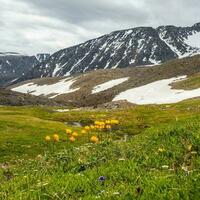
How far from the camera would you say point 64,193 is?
9.86 meters

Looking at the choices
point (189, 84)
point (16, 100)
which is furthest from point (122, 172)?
point (16, 100)

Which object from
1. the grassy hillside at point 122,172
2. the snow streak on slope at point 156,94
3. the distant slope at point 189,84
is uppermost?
the grassy hillside at point 122,172

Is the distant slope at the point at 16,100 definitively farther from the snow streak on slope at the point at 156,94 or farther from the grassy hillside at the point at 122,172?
the grassy hillside at the point at 122,172

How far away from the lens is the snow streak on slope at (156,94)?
155m

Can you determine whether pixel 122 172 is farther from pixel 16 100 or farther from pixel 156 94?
pixel 16 100

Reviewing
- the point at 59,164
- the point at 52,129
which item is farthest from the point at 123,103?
the point at 59,164

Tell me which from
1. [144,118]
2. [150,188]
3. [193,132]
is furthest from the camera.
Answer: [144,118]

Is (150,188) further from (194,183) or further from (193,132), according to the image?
(193,132)

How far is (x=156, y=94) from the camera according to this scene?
177375mm

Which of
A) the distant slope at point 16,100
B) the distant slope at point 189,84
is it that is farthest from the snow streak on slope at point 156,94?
the distant slope at point 16,100

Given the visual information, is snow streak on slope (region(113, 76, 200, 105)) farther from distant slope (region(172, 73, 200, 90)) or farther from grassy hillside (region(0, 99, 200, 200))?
grassy hillside (region(0, 99, 200, 200))

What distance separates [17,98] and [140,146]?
7155 inches

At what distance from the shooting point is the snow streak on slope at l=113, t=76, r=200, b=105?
15475 centimetres

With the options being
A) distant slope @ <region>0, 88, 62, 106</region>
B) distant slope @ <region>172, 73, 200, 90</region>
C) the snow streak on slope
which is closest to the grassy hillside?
the snow streak on slope
